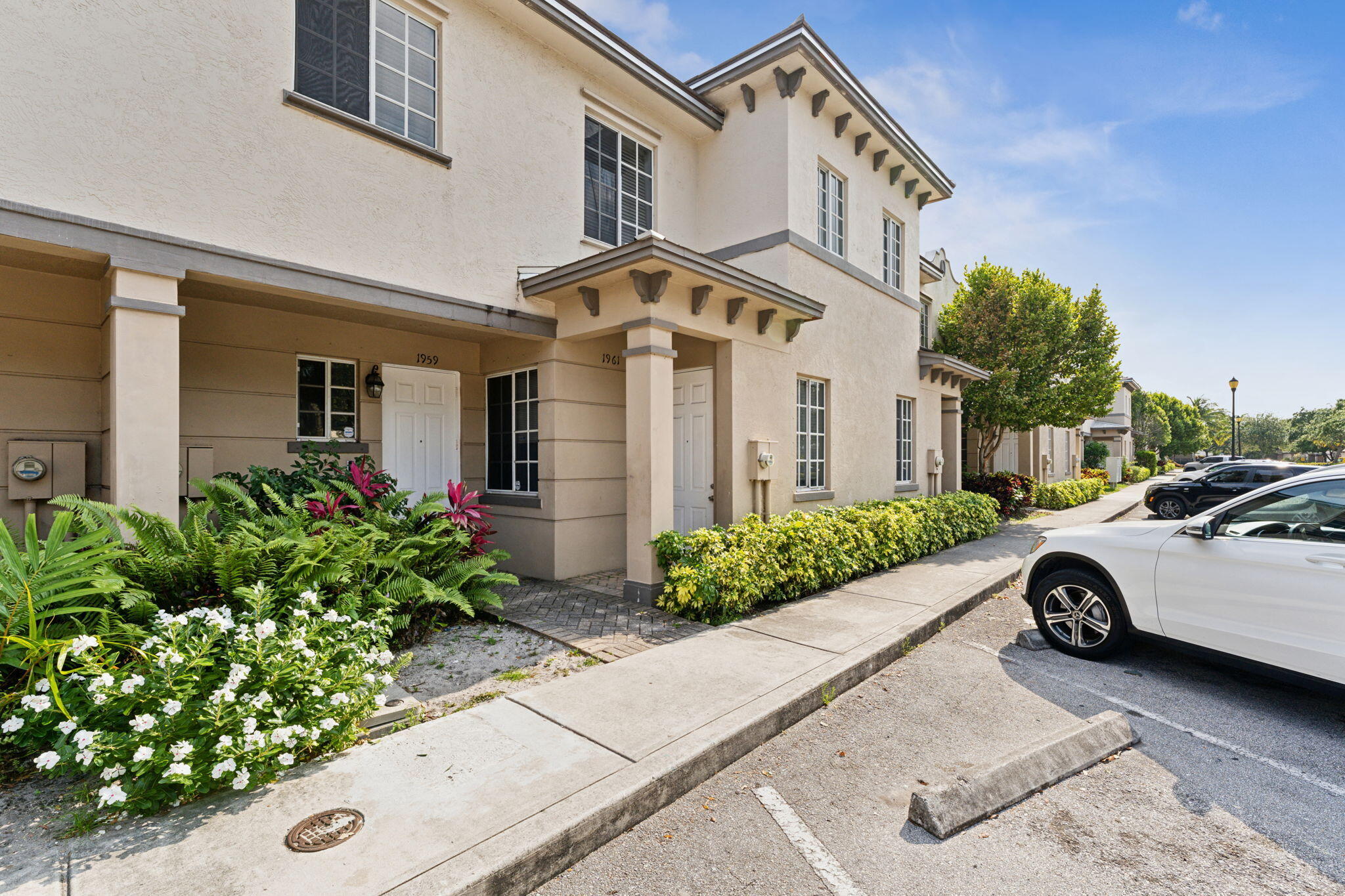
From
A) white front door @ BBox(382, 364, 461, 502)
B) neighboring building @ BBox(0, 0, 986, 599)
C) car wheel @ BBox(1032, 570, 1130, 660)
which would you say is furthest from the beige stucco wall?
car wheel @ BBox(1032, 570, 1130, 660)

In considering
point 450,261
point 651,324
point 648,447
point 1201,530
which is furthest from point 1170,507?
point 450,261

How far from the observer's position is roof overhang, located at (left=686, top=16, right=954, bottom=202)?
26.4 feet

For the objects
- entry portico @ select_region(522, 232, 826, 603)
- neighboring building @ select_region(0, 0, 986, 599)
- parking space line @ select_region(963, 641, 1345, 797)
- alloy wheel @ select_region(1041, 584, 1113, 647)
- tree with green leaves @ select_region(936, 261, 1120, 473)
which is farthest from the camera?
tree with green leaves @ select_region(936, 261, 1120, 473)

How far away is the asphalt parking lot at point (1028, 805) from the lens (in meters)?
2.58

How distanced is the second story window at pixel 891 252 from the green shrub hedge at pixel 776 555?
198 inches

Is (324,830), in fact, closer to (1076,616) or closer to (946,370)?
(1076,616)

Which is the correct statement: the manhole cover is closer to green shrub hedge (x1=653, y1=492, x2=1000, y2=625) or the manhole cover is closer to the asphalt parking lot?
the asphalt parking lot

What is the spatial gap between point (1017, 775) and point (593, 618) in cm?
387

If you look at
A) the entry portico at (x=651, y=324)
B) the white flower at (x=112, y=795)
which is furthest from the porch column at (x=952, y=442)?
the white flower at (x=112, y=795)

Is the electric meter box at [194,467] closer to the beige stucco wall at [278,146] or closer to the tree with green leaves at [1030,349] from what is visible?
the beige stucco wall at [278,146]

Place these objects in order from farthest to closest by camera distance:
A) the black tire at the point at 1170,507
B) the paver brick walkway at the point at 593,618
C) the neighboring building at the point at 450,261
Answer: the black tire at the point at 1170,507 < the paver brick walkway at the point at 593,618 < the neighboring building at the point at 450,261

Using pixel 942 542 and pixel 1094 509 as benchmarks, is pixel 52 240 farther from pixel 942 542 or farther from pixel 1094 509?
pixel 1094 509

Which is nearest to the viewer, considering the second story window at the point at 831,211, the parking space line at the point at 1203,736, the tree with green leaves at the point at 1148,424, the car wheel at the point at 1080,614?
the parking space line at the point at 1203,736

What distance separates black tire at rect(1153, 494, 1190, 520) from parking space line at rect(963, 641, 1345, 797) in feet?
48.7
